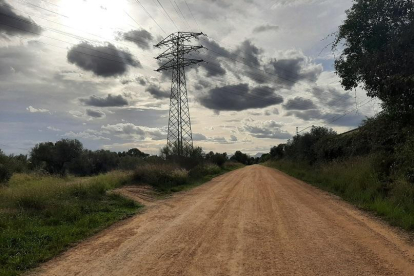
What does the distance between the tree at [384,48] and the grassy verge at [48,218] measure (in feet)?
A: 35.6

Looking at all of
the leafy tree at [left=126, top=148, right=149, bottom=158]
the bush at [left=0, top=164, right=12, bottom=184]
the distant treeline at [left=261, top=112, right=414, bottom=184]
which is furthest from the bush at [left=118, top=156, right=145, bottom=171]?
the leafy tree at [left=126, top=148, right=149, bottom=158]

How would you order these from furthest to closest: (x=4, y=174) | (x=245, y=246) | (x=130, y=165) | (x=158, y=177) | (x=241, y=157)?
(x=241, y=157) → (x=130, y=165) → (x=158, y=177) → (x=4, y=174) → (x=245, y=246)

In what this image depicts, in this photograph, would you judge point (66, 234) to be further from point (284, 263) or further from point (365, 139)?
point (365, 139)

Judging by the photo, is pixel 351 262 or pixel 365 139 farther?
pixel 365 139

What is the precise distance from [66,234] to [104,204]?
422 cm

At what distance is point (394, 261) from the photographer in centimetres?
546

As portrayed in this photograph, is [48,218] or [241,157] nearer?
[48,218]

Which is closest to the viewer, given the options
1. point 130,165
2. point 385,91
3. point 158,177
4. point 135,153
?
point 385,91

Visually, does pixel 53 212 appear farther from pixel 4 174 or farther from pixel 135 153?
pixel 135 153

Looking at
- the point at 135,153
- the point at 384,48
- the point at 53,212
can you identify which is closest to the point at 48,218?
the point at 53,212

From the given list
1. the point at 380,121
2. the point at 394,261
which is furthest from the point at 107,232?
the point at 380,121

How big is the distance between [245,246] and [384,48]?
10.6 meters

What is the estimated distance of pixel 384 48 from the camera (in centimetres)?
1245

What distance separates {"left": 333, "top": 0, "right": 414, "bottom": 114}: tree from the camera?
37.6 feet
